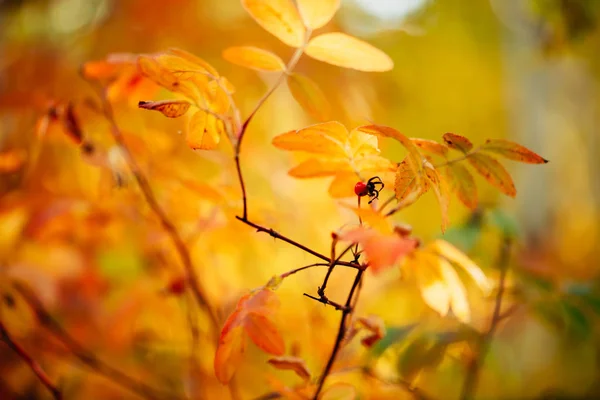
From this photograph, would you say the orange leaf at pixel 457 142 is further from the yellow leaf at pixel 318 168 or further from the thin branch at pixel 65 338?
the thin branch at pixel 65 338

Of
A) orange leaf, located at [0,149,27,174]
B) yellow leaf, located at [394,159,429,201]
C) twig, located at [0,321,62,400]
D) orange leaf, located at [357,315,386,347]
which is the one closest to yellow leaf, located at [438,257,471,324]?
orange leaf, located at [357,315,386,347]

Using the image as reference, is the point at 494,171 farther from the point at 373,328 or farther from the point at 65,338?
the point at 65,338

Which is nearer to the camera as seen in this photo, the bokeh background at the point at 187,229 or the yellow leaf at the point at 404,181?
the yellow leaf at the point at 404,181

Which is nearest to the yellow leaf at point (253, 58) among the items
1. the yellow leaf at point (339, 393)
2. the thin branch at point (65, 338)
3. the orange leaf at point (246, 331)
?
the orange leaf at point (246, 331)

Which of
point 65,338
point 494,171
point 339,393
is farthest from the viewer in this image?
point 65,338

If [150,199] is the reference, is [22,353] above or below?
below

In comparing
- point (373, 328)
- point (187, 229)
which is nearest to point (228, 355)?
point (373, 328)
